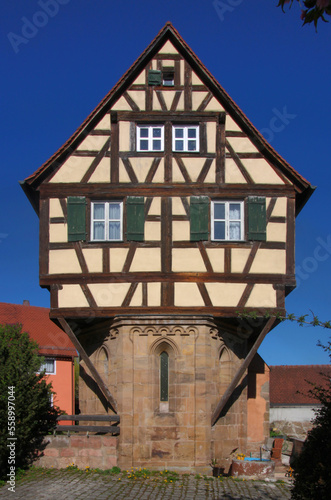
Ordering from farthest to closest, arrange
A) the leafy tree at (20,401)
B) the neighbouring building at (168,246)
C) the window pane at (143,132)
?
1. the window pane at (143,132)
2. the neighbouring building at (168,246)
3. the leafy tree at (20,401)

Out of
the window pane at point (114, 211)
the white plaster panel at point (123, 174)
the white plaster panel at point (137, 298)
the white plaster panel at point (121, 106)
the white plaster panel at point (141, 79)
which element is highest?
the white plaster panel at point (141, 79)

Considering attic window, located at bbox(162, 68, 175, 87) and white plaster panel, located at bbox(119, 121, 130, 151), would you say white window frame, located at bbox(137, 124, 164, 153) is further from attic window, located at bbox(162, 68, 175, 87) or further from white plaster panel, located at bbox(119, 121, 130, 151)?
attic window, located at bbox(162, 68, 175, 87)

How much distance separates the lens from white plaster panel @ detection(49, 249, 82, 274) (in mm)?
17266

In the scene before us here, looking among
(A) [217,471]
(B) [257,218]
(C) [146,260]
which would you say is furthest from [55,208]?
(A) [217,471]

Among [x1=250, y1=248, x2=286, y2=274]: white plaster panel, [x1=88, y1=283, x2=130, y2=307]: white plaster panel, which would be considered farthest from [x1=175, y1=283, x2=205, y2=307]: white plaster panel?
[x1=250, y1=248, x2=286, y2=274]: white plaster panel

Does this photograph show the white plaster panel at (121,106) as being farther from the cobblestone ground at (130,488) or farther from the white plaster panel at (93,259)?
the cobblestone ground at (130,488)

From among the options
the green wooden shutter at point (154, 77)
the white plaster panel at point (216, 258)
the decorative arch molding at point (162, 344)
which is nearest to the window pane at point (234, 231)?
the white plaster panel at point (216, 258)

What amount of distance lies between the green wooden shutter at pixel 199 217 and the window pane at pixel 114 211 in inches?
79.8

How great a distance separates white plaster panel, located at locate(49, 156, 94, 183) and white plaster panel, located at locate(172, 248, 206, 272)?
11.2 feet

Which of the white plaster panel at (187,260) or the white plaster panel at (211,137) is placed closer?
the white plaster panel at (187,260)

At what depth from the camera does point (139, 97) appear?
18328 millimetres

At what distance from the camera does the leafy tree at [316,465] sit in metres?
8.25

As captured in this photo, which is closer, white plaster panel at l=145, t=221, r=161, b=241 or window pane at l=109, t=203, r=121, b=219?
white plaster panel at l=145, t=221, r=161, b=241

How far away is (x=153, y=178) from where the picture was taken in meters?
17.7
